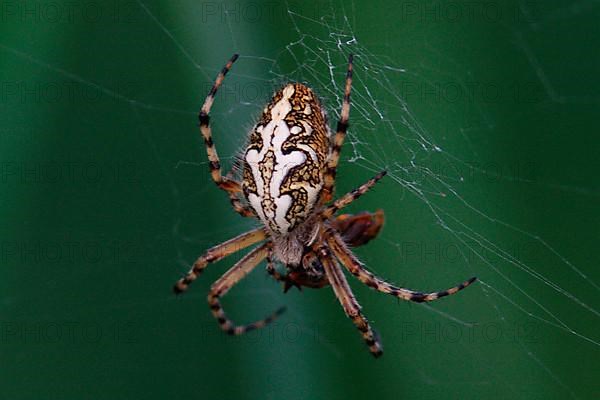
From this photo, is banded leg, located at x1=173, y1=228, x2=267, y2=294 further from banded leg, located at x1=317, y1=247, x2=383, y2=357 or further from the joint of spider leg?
the joint of spider leg

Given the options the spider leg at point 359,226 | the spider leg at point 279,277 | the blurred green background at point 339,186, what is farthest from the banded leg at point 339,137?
the spider leg at point 279,277

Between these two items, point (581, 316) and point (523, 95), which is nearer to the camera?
point (581, 316)

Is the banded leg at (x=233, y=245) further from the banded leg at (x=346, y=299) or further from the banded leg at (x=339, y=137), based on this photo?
the banded leg at (x=339, y=137)

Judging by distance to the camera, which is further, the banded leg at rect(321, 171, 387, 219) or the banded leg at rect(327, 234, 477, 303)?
the banded leg at rect(327, 234, 477, 303)

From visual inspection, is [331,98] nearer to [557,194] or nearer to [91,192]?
[557,194]

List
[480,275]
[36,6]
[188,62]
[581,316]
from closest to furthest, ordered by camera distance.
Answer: [581,316] → [480,275] → [36,6] → [188,62]

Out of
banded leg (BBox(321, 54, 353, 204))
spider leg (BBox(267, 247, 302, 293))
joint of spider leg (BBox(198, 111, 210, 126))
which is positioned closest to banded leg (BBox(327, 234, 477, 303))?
spider leg (BBox(267, 247, 302, 293))

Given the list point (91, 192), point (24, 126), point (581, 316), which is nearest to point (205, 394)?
point (91, 192)

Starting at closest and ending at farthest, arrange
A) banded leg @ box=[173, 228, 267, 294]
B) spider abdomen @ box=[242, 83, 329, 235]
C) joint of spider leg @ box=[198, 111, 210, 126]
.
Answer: spider abdomen @ box=[242, 83, 329, 235] < joint of spider leg @ box=[198, 111, 210, 126] < banded leg @ box=[173, 228, 267, 294]

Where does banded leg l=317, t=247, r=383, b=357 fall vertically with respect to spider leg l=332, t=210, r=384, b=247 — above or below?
below
